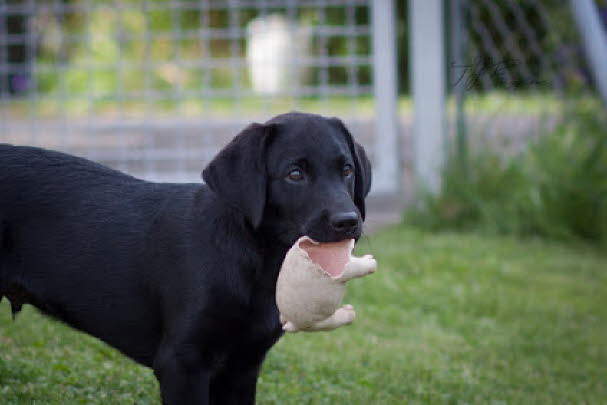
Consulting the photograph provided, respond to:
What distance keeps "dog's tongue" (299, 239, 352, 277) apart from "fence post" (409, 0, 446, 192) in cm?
576

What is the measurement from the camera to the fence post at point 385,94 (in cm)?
900

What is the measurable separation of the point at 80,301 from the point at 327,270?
97 centimetres

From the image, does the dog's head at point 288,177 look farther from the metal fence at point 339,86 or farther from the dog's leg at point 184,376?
the metal fence at point 339,86

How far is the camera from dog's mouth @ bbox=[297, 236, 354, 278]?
3.07 metres

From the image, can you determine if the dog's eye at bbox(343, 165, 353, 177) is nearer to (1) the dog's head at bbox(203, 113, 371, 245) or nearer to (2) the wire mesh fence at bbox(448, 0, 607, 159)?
(1) the dog's head at bbox(203, 113, 371, 245)

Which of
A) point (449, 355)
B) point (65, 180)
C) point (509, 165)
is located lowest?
point (449, 355)

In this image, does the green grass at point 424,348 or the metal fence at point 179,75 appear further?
the metal fence at point 179,75

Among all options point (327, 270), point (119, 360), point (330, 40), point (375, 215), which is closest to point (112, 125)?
point (375, 215)

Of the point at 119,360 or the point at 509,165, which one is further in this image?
the point at 509,165

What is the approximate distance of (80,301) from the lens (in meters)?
3.37

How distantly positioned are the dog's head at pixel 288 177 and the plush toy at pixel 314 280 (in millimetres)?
57

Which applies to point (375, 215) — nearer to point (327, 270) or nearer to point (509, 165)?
point (509, 165)

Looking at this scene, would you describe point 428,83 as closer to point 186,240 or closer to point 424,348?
point 424,348
